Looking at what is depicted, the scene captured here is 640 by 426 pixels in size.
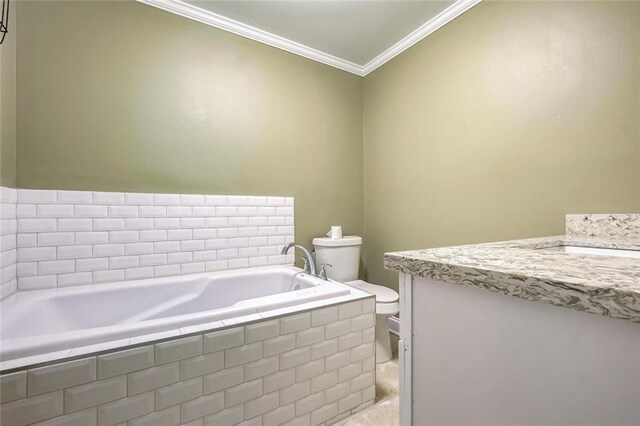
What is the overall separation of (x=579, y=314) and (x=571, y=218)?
1.28 metres

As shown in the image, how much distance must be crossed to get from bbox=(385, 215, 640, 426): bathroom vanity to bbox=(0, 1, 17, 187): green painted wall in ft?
6.34

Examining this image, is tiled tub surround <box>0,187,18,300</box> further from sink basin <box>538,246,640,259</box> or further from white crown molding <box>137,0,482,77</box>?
sink basin <box>538,246,640,259</box>

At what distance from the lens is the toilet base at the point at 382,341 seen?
6.22 ft

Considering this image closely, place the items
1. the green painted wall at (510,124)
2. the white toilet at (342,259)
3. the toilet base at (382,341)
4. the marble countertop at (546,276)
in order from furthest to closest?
the white toilet at (342,259) < the toilet base at (382,341) < the green painted wall at (510,124) < the marble countertop at (546,276)

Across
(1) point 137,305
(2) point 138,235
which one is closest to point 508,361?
(1) point 137,305

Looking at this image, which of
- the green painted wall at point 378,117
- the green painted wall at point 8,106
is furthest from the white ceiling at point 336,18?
the green painted wall at point 8,106

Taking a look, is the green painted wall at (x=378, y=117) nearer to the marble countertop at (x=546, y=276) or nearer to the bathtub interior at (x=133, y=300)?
the bathtub interior at (x=133, y=300)

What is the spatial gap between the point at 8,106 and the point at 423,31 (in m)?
2.65

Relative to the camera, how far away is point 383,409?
1451 mm

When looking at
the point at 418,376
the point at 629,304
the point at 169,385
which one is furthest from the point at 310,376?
the point at 629,304

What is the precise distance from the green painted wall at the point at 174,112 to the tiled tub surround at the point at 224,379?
1.12m

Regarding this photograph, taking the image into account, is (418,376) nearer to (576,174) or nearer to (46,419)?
(46,419)

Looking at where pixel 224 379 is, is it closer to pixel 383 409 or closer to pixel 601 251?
pixel 383 409

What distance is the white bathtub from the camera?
97 cm
